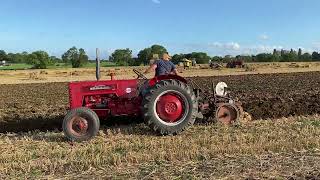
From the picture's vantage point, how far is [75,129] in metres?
9.66

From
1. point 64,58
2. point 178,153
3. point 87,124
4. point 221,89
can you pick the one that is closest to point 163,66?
point 221,89

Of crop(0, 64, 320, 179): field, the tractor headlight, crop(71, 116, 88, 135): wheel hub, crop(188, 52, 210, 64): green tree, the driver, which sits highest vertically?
→ crop(188, 52, 210, 64): green tree

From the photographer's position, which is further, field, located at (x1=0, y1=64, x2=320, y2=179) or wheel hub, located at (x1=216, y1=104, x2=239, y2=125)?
wheel hub, located at (x1=216, y1=104, x2=239, y2=125)

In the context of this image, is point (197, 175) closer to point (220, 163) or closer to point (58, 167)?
point (220, 163)

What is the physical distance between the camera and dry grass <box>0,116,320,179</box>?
666 cm

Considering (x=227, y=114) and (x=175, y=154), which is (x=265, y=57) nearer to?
(x=227, y=114)

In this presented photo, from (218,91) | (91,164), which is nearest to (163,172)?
(91,164)

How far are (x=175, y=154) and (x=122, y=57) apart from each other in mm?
88198

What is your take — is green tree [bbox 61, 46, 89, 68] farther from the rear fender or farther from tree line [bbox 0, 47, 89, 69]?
the rear fender

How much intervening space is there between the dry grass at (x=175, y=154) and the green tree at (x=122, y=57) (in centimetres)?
8356

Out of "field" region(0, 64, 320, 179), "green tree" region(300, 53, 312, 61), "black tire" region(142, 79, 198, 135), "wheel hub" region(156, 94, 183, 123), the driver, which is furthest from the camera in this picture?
"green tree" region(300, 53, 312, 61)

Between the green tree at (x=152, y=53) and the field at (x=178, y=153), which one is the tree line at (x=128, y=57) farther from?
the field at (x=178, y=153)

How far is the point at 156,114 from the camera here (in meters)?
9.80

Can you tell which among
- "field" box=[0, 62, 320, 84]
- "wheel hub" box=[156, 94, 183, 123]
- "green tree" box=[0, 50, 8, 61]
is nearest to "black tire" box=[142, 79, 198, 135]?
"wheel hub" box=[156, 94, 183, 123]
